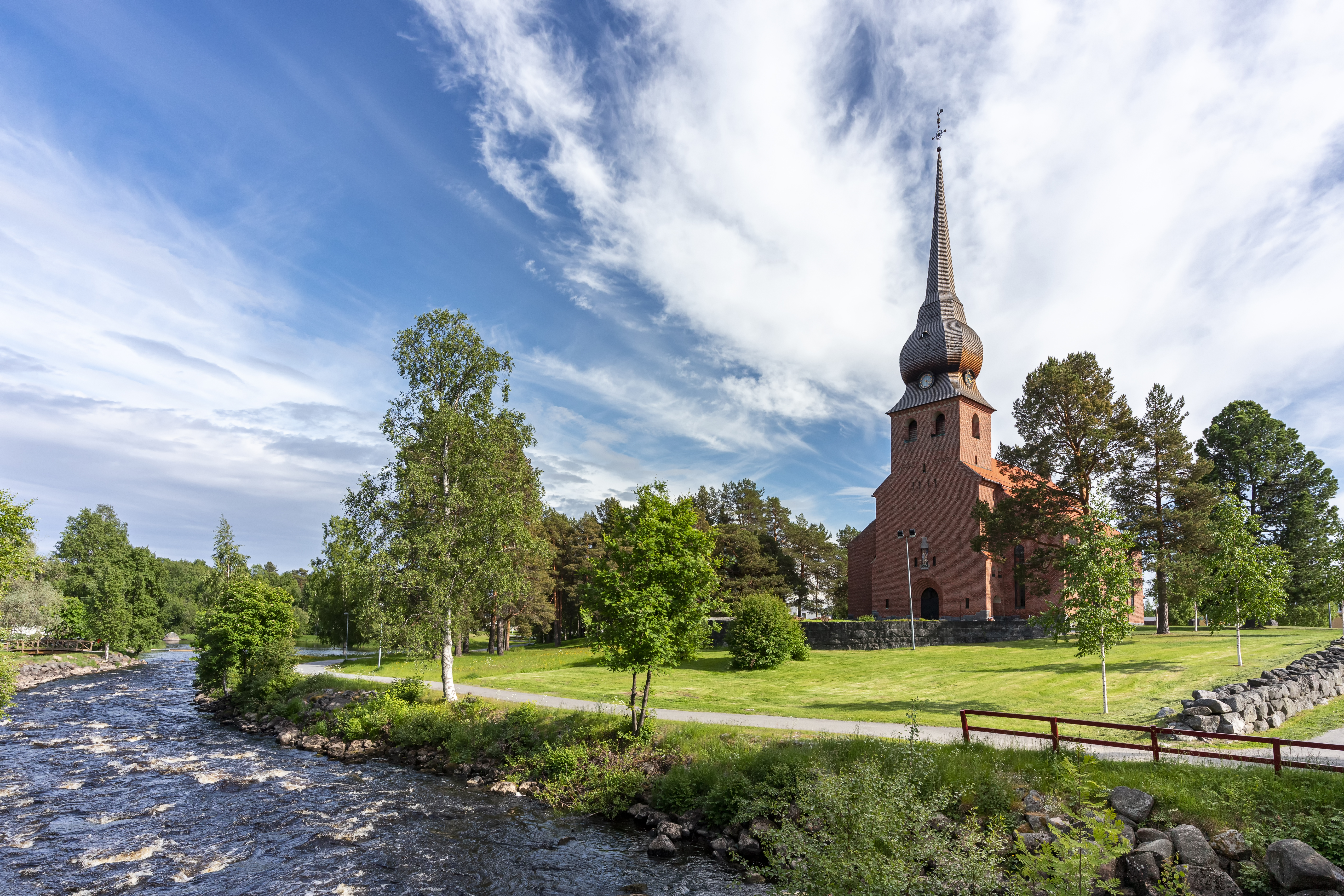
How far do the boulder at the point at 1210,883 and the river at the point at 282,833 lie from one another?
6611 mm

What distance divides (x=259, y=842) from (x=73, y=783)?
864 centimetres

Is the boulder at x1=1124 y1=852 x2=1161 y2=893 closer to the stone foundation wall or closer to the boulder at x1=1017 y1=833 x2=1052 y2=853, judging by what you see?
the boulder at x1=1017 y1=833 x2=1052 y2=853

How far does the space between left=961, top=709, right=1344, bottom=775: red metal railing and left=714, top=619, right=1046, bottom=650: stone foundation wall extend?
2374 cm

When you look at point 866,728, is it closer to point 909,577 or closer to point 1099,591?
point 1099,591

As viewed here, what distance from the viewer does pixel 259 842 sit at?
44.6 ft

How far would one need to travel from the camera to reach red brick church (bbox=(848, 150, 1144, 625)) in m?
46.9

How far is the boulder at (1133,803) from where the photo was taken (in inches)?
419

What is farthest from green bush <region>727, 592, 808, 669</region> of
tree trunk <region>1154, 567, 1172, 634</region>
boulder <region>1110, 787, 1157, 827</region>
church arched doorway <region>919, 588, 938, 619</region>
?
→ boulder <region>1110, 787, 1157, 827</region>

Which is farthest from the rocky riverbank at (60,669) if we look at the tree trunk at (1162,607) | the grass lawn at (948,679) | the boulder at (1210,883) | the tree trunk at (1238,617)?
the tree trunk at (1162,607)

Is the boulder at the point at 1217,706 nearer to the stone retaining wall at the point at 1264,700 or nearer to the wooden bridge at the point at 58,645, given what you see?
the stone retaining wall at the point at 1264,700

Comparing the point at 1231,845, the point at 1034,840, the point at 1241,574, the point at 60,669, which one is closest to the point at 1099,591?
the point at 1231,845

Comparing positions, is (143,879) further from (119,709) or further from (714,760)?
(119,709)

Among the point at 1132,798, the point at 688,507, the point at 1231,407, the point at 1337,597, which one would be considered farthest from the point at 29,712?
the point at 1231,407

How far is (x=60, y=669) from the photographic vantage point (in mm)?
45062
